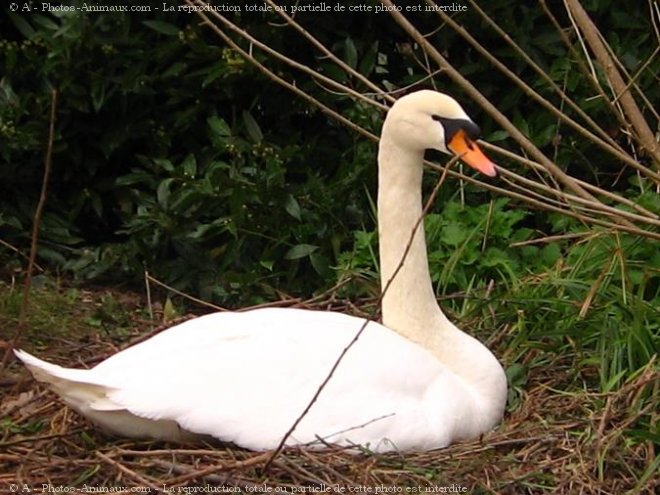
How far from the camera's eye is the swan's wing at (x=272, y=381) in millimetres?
4781

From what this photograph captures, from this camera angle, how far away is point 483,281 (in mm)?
6383

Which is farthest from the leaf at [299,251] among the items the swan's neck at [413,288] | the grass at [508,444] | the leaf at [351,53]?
the swan's neck at [413,288]

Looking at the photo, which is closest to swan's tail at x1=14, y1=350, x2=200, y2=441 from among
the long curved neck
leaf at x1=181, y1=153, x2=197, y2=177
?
the long curved neck

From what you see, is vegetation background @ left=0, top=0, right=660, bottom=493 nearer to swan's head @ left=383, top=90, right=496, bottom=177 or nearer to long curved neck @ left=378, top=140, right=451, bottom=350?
long curved neck @ left=378, top=140, right=451, bottom=350

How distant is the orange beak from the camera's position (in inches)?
202

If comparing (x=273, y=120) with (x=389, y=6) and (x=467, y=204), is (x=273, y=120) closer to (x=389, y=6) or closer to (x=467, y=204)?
(x=467, y=204)

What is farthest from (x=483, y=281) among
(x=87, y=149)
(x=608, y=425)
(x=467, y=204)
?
(x=87, y=149)

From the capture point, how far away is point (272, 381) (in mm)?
4879

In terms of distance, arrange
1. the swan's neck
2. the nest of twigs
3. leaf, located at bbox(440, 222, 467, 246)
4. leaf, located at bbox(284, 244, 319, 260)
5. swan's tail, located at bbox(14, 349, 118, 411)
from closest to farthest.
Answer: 1. the nest of twigs
2. swan's tail, located at bbox(14, 349, 118, 411)
3. the swan's neck
4. leaf, located at bbox(440, 222, 467, 246)
5. leaf, located at bbox(284, 244, 319, 260)

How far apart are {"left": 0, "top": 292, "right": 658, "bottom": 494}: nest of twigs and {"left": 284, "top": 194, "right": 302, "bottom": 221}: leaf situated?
207cm

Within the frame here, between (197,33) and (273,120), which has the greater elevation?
(197,33)

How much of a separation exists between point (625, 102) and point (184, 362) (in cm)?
181

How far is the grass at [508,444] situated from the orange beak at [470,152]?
79 cm

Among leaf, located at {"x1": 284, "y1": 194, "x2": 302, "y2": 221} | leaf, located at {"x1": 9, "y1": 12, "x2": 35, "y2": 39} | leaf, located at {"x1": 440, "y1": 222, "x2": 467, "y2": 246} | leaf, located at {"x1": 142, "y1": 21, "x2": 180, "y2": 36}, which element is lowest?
leaf, located at {"x1": 284, "y1": 194, "x2": 302, "y2": 221}
